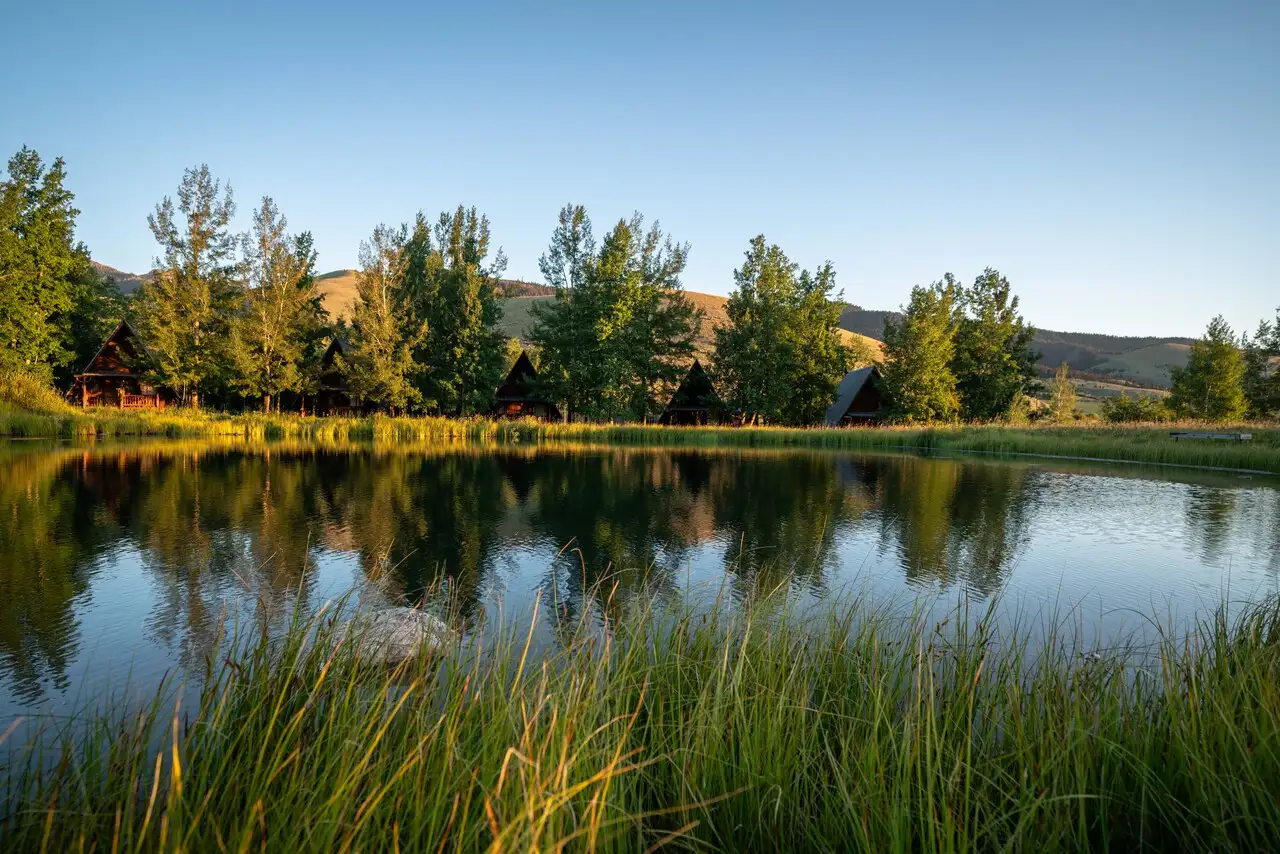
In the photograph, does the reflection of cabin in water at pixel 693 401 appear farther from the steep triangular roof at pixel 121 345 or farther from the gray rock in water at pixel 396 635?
the gray rock in water at pixel 396 635

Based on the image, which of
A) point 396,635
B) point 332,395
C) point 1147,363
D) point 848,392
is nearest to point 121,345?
point 332,395

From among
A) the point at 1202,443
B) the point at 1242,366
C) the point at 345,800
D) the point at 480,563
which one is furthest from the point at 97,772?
the point at 1242,366

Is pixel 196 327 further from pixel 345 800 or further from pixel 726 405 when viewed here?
pixel 345 800

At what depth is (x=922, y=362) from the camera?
44219mm

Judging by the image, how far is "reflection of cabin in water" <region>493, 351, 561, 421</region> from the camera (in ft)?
170

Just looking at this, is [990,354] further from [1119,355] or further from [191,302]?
[1119,355]

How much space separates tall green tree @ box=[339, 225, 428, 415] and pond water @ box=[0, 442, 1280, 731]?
20234 mm

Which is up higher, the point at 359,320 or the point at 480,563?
the point at 359,320

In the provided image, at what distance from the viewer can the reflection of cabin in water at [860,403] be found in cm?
4959

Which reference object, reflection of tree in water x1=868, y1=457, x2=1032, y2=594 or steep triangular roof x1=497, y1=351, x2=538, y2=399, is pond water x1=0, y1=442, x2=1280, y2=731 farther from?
steep triangular roof x1=497, y1=351, x2=538, y2=399

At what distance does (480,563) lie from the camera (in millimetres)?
9258

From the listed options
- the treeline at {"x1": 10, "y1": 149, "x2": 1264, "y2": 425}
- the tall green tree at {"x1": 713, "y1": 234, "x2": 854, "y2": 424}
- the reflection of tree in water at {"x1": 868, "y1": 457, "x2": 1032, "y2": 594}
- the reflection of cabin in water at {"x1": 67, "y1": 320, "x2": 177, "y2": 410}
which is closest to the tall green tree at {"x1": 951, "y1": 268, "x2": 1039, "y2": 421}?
the treeline at {"x1": 10, "y1": 149, "x2": 1264, "y2": 425}

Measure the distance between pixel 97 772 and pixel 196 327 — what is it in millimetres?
46361

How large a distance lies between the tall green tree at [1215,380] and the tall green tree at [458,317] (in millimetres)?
49500
